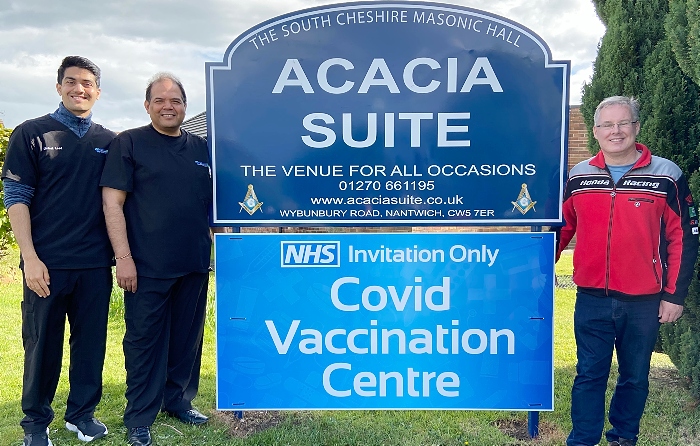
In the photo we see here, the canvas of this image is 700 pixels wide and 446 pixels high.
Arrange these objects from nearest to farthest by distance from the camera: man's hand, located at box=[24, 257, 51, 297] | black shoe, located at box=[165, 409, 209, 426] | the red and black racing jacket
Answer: the red and black racing jacket, man's hand, located at box=[24, 257, 51, 297], black shoe, located at box=[165, 409, 209, 426]

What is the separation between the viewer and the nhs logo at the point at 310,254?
3.09m

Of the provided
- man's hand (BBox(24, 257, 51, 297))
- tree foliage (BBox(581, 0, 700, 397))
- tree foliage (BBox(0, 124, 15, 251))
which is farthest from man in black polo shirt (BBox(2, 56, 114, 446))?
tree foliage (BBox(0, 124, 15, 251))

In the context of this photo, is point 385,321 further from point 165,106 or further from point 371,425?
point 165,106

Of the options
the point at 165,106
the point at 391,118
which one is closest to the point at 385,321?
the point at 391,118

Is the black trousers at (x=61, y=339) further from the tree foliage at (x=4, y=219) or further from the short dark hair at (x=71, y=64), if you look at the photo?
the tree foliage at (x=4, y=219)

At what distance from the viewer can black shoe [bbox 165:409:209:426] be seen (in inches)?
131

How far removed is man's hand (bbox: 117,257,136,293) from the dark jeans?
94.3 inches

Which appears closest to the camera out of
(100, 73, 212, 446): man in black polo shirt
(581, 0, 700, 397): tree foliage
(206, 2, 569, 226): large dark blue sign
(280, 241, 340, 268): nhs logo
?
(100, 73, 212, 446): man in black polo shirt

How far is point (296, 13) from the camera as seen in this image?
3000 millimetres

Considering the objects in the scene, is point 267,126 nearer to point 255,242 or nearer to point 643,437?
point 255,242

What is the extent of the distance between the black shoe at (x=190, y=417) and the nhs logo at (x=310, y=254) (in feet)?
3.76

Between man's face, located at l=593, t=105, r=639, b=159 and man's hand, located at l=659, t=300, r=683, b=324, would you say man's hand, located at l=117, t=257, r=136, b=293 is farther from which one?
man's hand, located at l=659, t=300, r=683, b=324

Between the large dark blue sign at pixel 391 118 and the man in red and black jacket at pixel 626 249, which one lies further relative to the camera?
the large dark blue sign at pixel 391 118

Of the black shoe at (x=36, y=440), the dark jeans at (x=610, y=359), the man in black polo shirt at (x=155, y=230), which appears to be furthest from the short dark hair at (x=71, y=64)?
the dark jeans at (x=610, y=359)
